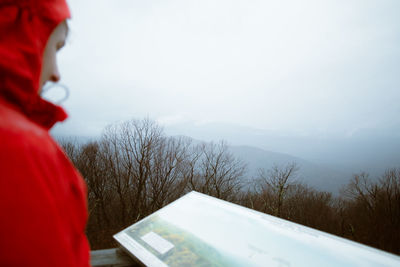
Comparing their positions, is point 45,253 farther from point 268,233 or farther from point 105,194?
point 105,194

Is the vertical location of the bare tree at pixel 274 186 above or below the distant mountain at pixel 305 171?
above

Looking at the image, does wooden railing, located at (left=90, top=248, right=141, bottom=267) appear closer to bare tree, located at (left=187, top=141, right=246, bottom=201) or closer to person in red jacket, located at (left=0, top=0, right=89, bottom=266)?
person in red jacket, located at (left=0, top=0, right=89, bottom=266)

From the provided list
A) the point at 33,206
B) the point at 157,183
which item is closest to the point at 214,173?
the point at 157,183

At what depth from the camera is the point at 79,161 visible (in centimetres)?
2198

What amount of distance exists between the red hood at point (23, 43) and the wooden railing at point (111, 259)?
1.82 meters

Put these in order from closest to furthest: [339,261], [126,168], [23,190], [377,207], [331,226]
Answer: [23,190] → [339,261] → [126,168] → [377,207] → [331,226]

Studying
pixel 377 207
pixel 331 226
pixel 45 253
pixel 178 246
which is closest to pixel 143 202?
pixel 178 246

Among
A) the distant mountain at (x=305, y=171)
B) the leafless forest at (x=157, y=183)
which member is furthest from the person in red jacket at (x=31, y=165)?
the distant mountain at (x=305, y=171)

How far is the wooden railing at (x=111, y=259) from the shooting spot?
201 cm

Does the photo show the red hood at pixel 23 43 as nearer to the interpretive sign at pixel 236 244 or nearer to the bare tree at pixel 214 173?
the interpretive sign at pixel 236 244

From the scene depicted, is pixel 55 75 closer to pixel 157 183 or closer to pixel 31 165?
pixel 31 165

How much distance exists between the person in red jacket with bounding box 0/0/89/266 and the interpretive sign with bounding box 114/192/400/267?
1.19 meters

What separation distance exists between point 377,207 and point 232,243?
142ft

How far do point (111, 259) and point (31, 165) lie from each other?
1.87 m
